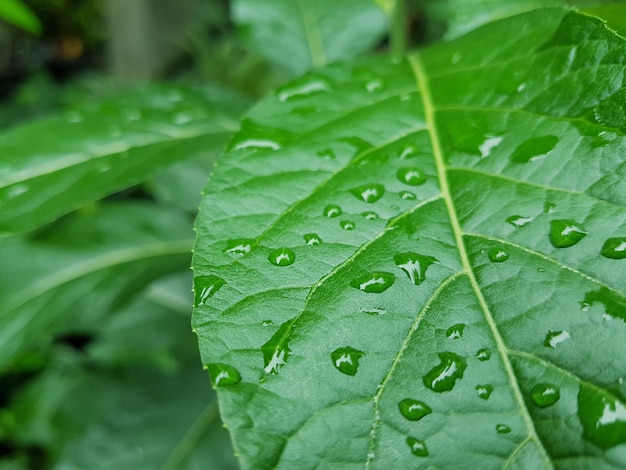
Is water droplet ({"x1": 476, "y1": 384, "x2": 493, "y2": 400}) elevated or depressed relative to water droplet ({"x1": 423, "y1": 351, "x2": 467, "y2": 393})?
depressed

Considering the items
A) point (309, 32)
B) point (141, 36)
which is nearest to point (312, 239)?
point (309, 32)

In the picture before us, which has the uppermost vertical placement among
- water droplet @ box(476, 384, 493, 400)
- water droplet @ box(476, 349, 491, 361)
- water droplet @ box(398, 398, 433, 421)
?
water droplet @ box(476, 349, 491, 361)

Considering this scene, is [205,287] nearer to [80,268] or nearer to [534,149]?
[534,149]

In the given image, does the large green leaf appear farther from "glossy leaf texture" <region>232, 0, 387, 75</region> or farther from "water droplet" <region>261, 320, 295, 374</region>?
"glossy leaf texture" <region>232, 0, 387, 75</region>

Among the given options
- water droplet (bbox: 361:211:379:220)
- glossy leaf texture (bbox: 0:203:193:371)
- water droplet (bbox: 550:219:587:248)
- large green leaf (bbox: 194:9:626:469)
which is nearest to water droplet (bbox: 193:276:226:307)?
large green leaf (bbox: 194:9:626:469)

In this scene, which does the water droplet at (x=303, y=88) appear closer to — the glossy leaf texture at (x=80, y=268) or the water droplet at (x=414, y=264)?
the water droplet at (x=414, y=264)

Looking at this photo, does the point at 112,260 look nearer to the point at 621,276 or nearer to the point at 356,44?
the point at 356,44

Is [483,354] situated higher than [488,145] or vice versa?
[488,145]
